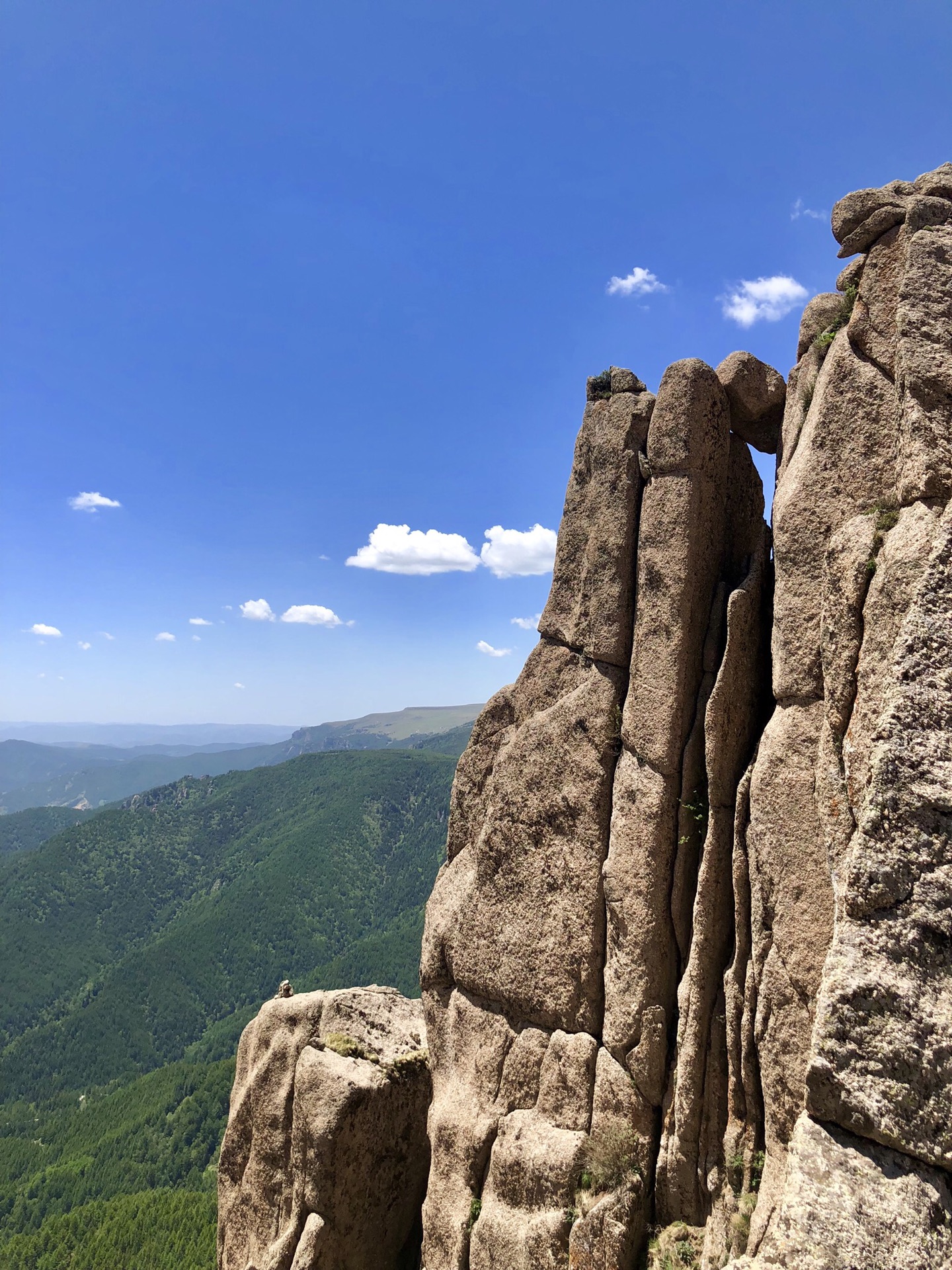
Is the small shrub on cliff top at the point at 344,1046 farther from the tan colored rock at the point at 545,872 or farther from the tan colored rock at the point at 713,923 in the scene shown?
the tan colored rock at the point at 713,923

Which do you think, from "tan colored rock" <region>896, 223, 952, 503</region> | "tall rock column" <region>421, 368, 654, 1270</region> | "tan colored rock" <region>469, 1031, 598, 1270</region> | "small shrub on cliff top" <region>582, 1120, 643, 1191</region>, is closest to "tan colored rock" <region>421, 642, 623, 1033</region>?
"tall rock column" <region>421, 368, 654, 1270</region>

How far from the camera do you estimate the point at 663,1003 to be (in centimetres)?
1371

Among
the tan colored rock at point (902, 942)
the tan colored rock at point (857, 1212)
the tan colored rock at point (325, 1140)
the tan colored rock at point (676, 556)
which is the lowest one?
the tan colored rock at point (325, 1140)

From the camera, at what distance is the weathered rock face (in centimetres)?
756

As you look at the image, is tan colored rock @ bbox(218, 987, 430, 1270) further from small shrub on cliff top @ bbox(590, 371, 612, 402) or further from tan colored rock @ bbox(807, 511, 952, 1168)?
small shrub on cliff top @ bbox(590, 371, 612, 402)

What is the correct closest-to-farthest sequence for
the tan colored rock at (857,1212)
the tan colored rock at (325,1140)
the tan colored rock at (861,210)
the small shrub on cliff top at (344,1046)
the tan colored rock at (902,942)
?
1. the tan colored rock at (857,1212)
2. the tan colored rock at (902,942)
3. the tan colored rock at (861,210)
4. the tan colored rock at (325,1140)
5. the small shrub on cliff top at (344,1046)

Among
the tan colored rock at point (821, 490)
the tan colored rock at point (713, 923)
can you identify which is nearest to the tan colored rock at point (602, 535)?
the tan colored rock at point (713, 923)

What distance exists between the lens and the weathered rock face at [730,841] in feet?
24.8

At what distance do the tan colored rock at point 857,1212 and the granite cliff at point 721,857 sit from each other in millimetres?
25

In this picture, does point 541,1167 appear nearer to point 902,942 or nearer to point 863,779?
point 902,942

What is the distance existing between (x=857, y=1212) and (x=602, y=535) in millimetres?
12702

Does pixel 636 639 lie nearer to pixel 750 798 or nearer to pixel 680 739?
pixel 680 739

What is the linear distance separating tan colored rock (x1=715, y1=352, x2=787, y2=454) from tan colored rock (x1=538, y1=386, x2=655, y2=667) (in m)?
1.78

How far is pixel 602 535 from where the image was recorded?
16.9 metres
